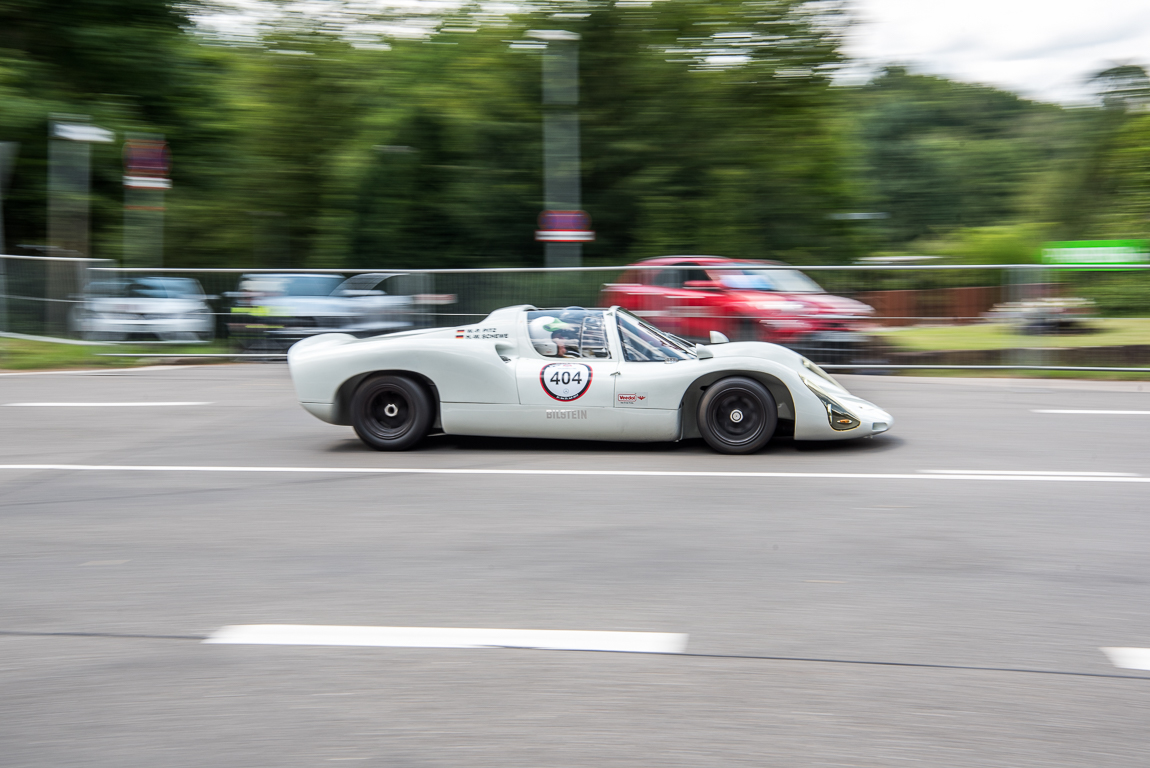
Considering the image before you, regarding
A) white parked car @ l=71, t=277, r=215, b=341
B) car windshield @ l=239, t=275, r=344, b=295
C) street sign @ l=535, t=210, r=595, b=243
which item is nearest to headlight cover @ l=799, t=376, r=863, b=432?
car windshield @ l=239, t=275, r=344, b=295

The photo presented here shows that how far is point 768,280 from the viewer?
1284cm

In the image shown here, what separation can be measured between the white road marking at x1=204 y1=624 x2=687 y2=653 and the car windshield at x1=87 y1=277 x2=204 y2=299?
10.4m

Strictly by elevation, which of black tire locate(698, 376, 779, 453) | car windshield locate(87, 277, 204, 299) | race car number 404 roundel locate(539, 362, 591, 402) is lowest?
black tire locate(698, 376, 779, 453)

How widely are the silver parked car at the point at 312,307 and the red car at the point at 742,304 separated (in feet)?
9.38

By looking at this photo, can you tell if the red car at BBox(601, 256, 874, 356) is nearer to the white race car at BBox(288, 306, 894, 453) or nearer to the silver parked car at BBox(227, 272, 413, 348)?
the silver parked car at BBox(227, 272, 413, 348)

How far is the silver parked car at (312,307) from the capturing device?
13.3 m

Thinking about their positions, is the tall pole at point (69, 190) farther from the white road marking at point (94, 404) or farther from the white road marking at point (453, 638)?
the white road marking at point (453, 638)

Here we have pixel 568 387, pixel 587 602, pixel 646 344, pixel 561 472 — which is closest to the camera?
pixel 587 602

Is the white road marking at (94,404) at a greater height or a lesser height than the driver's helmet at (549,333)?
lesser

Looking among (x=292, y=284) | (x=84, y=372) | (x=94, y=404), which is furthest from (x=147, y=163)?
(x=94, y=404)

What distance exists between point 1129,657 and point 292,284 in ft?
38.7

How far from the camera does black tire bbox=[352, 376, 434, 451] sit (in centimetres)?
722

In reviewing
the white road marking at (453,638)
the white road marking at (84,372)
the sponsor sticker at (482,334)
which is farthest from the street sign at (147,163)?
the white road marking at (453,638)

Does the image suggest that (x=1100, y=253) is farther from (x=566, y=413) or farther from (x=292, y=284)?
(x=566, y=413)
